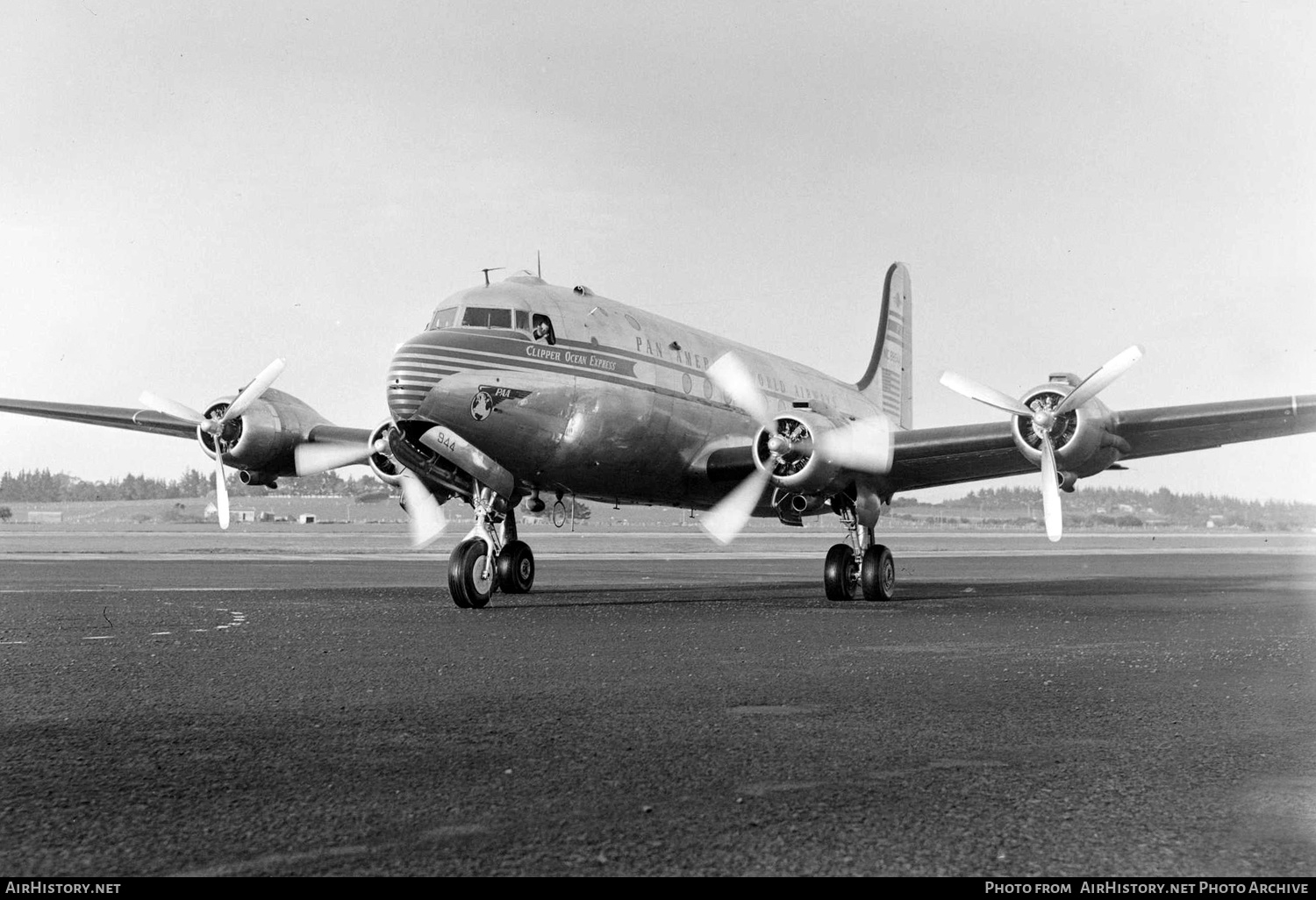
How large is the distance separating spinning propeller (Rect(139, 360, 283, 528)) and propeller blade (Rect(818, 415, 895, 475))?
35.8ft

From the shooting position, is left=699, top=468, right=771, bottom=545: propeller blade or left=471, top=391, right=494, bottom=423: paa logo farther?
left=699, top=468, right=771, bottom=545: propeller blade

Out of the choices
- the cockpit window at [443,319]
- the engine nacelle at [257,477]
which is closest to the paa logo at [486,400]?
the cockpit window at [443,319]

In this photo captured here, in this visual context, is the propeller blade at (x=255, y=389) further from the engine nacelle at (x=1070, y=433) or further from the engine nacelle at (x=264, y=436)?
the engine nacelle at (x=1070, y=433)

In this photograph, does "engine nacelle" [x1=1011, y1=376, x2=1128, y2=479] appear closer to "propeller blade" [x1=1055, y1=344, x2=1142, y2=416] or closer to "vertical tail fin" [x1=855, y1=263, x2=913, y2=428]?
"propeller blade" [x1=1055, y1=344, x2=1142, y2=416]

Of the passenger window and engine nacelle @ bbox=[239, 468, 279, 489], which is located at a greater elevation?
the passenger window

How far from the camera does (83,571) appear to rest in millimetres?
26641

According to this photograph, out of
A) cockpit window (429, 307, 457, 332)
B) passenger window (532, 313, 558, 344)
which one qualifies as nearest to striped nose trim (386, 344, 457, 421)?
cockpit window (429, 307, 457, 332)

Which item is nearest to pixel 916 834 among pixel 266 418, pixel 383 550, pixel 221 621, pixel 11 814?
pixel 11 814

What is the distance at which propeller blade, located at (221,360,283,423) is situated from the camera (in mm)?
21672

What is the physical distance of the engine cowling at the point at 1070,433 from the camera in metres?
18.1

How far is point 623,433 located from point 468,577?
384 cm

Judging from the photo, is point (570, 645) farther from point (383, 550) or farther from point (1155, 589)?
point (383, 550)

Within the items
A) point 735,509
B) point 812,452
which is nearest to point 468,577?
point 812,452

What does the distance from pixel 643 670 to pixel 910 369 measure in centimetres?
2528
